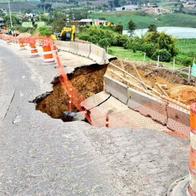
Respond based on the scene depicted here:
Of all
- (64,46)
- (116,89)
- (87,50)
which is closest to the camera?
(116,89)

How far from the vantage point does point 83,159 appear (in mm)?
8180

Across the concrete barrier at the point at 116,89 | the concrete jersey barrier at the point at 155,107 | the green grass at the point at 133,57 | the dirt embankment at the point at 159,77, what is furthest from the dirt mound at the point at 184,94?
the green grass at the point at 133,57

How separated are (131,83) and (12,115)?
481 centimetres

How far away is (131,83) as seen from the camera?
50.0 ft

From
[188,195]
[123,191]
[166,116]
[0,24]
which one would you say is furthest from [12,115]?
[0,24]

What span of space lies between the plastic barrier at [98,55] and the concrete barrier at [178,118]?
11035 millimetres

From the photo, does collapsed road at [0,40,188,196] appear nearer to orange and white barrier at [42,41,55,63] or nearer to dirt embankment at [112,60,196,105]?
dirt embankment at [112,60,196,105]

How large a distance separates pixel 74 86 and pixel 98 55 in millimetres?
5005

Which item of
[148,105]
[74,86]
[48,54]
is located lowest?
[48,54]

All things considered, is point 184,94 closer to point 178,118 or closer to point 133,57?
point 178,118

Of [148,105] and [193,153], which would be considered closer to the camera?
[193,153]

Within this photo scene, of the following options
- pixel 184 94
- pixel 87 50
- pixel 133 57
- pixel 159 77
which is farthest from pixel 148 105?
pixel 133 57

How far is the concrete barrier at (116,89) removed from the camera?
14759 mm

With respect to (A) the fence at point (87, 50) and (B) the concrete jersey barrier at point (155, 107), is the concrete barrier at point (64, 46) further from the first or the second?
(B) the concrete jersey barrier at point (155, 107)
